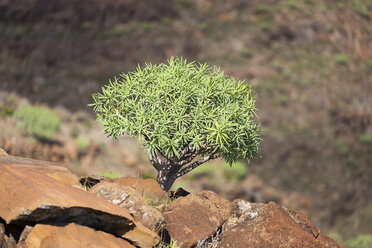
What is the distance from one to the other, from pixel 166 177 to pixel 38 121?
17.6m

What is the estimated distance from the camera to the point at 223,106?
379 inches

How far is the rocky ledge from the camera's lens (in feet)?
19.6

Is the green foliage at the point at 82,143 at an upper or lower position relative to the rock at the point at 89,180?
upper

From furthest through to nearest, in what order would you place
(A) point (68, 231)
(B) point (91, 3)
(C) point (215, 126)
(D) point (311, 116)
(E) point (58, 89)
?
(B) point (91, 3)
(D) point (311, 116)
(E) point (58, 89)
(C) point (215, 126)
(A) point (68, 231)

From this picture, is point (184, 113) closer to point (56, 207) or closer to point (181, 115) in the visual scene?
point (181, 115)

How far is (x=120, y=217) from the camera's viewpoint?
6488mm

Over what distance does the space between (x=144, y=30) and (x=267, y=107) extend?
11.4 metres

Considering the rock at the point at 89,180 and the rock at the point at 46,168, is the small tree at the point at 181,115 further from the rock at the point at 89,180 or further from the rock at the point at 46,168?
the rock at the point at 46,168

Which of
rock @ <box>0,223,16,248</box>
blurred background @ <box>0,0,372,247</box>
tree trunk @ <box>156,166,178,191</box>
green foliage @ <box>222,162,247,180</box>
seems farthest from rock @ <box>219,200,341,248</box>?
green foliage @ <box>222,162,247,180</box>

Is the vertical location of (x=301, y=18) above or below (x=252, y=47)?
above

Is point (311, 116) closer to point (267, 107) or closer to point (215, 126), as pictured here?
point (267, 107)

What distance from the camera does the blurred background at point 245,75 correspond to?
93.9 feet

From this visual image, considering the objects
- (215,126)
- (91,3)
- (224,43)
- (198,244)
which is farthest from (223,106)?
(91,3)

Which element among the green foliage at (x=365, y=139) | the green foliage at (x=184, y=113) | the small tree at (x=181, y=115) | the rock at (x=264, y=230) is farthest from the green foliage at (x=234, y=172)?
the rock at (x=264, y=230)
